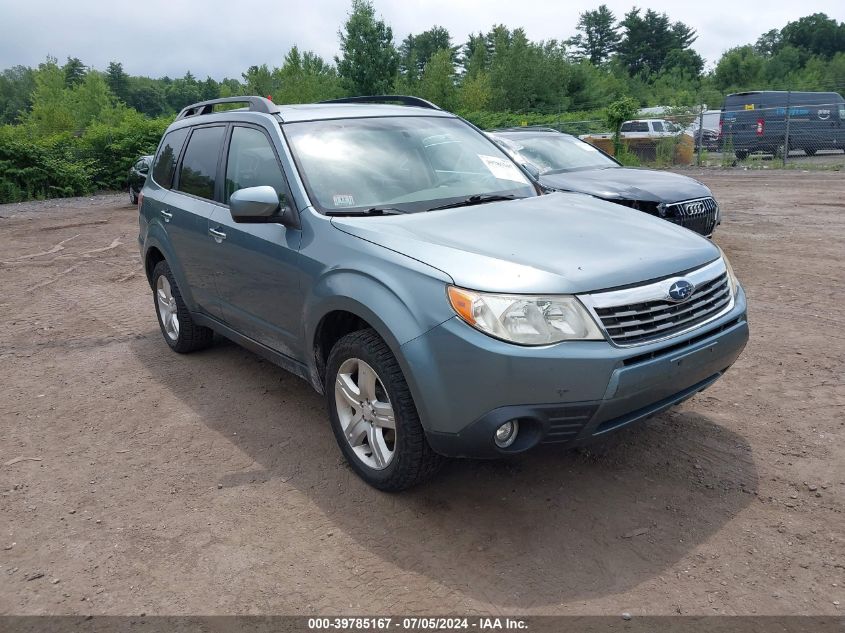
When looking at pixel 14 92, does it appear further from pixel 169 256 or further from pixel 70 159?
pixel 169 256

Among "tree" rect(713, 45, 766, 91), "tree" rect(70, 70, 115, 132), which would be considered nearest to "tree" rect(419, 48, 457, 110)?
"tree" rect(713, 45, 766, 91)

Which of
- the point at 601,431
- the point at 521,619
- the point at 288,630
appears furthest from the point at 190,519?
the point at 601,431

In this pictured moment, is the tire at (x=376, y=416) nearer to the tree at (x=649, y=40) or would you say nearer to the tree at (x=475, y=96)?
the tree at (x=475, y=96)

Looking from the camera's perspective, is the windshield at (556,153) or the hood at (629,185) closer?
the hood at (629,185)

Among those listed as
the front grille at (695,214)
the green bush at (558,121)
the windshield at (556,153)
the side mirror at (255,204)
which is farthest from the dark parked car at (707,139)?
the side mirror at (255,204)

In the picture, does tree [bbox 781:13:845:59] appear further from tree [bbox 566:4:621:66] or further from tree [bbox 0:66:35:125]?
tree [bbox 0:66:35:125]

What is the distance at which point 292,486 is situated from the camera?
3.60m

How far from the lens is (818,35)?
8462cm

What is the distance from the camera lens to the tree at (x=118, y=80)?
118875mm

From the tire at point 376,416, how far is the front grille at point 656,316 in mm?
916

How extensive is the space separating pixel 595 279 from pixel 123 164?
2151 cm

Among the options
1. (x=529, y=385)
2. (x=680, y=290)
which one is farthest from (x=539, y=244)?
(x=529, y=385)

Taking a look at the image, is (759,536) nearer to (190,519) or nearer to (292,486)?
(292,486)

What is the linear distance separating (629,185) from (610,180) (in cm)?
28
